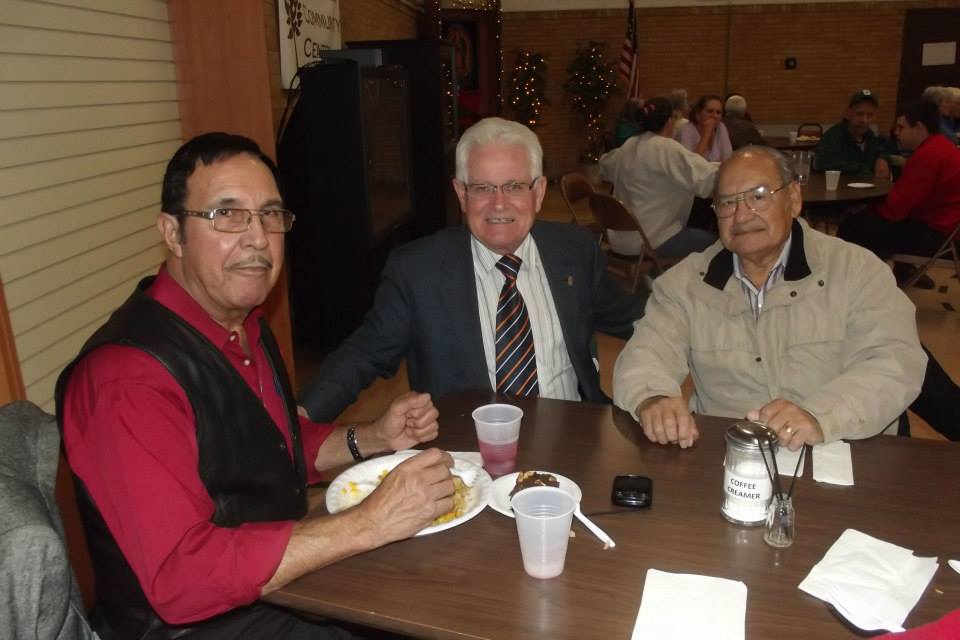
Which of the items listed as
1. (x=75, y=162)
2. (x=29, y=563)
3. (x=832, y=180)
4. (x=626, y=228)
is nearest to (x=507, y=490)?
(x=29, y=563)

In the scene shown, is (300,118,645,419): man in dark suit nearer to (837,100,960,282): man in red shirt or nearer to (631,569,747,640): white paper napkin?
(631,569,747,640): white paper napkin

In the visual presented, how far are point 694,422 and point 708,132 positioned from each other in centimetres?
581

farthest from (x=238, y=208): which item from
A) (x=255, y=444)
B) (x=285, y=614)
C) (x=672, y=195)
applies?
(x=672, y=195)

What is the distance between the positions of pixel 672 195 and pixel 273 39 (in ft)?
8.99

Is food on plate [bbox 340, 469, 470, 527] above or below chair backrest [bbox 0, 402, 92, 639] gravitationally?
below

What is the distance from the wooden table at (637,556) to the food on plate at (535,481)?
6 centimetres

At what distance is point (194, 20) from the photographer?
3471mm

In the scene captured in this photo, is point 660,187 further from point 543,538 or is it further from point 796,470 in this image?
point 543,538

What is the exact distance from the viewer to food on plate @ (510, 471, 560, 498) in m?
1.37

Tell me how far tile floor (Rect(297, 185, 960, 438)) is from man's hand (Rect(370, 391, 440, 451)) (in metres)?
2.08

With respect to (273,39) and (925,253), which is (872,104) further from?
(273,39)

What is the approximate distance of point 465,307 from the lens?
2.12 m

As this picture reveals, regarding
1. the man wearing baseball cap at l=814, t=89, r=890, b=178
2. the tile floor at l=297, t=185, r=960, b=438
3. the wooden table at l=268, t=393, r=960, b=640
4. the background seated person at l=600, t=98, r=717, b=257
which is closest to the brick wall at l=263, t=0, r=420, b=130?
the tile floor at l=297, t=185, r=960, b=438

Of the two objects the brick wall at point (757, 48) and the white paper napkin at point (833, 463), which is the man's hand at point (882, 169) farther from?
the brick wall at point (757, 48)
